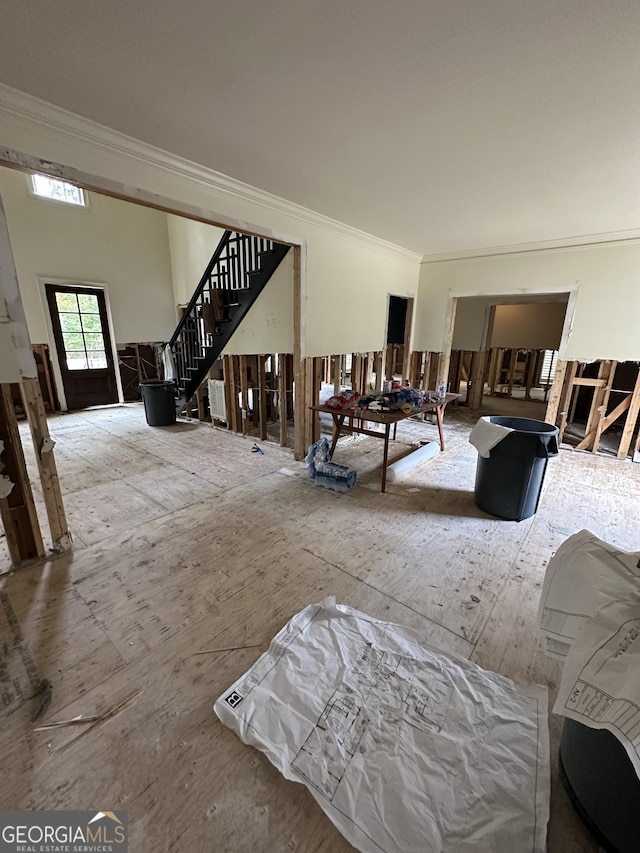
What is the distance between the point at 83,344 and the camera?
6746 mm

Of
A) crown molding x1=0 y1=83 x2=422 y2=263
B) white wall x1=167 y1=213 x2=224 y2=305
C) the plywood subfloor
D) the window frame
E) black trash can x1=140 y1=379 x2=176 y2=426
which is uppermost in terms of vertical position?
the window frame

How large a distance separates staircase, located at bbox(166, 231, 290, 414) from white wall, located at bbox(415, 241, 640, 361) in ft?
10.2

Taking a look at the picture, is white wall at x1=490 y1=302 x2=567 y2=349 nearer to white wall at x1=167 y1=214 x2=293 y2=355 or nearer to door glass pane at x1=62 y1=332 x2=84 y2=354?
white wall at x1=167 y1=214 x2=293 y2=355

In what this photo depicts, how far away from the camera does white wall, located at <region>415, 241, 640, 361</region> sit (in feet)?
13.8

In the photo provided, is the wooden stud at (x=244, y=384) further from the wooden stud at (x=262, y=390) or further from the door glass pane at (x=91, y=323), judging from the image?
the door glass pane at (x=91, y=323)

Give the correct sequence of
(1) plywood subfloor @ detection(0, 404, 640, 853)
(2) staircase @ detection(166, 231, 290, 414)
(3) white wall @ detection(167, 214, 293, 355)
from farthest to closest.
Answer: (2) staircase @ detection(166, 231, 290, 414)
(3) white wall @ detection(167, 214, 293, 355)
(1) plywood subfloor @ detection(0, 404, 640, 853)

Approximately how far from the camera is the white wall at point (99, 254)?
5.89 metres

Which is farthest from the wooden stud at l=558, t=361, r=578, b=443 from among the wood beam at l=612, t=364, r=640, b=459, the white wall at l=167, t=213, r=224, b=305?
the white wall at l=167, t=213, r=224, b=305

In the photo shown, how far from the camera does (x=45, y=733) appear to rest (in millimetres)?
1343

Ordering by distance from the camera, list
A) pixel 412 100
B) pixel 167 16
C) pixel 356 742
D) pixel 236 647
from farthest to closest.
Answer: pixel 412 100 < pixel 236 647 < pixel 167 16 < pixel 356 742

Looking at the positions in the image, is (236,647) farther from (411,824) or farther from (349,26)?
(349,26)

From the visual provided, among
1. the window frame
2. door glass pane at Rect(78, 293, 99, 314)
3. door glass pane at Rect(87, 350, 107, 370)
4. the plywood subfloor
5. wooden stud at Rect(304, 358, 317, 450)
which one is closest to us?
the plywood subfloor

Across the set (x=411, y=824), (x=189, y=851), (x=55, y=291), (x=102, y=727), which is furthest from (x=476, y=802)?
(x=55, y=291)

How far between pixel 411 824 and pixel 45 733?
4.48ft
